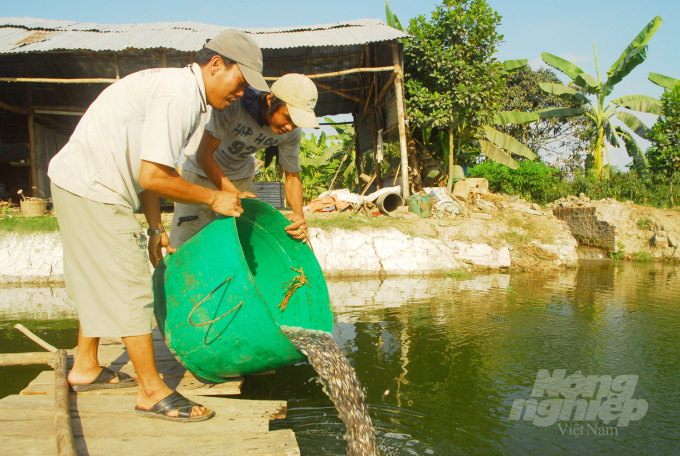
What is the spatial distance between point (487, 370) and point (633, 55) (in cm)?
1344

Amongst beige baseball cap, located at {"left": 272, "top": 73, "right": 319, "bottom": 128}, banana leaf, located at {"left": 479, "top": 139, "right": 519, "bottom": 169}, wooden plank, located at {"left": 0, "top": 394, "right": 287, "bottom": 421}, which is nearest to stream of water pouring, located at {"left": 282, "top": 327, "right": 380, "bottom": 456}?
wooden plank, located at {"left": 0, "top": 394, "right": 287, "bottom": 421}

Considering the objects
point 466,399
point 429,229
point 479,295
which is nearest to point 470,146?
point 429,229

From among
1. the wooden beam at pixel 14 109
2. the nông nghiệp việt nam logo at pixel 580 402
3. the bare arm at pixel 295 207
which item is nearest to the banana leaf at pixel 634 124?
the nông nghiệp việt nam logo at pixel 580 402

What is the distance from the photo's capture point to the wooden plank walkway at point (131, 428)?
4.80 feet

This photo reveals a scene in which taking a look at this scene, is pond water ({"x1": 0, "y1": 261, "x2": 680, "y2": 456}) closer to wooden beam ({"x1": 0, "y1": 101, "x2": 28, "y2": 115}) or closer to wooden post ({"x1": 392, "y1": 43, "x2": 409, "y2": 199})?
wooden post ({"x1": 392, "y1": 43, "x2": 409, "y2": 199})

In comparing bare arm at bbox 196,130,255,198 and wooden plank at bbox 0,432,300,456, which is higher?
bare arm at bbox 196,130,255,198

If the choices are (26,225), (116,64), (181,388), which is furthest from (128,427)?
(116,64)

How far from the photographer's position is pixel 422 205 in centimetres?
860

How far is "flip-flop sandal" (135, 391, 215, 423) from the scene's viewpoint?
5.55 feet

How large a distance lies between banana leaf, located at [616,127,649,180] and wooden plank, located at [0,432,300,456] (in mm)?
16092

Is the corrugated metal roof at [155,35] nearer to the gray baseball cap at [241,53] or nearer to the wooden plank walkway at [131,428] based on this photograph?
the gray baseball cap at [241,53]

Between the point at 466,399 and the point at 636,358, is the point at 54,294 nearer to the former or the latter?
the point at 466,399

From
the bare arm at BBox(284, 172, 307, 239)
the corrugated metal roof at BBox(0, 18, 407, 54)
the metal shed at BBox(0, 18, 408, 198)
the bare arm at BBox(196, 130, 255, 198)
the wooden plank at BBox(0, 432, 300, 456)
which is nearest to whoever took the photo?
the wooden plank at BBox(0, 432, 300, 456)

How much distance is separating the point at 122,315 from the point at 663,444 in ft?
7.52
